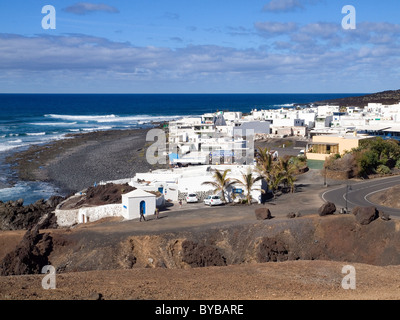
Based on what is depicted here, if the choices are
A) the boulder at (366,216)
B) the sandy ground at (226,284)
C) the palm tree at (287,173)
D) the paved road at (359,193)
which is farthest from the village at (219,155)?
the sandy ground at (226,284)

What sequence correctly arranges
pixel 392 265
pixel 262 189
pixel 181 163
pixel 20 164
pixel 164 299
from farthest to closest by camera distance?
pixel 20 164 → pixel 181 163 → pixel 262 189 → pixel 392 265 → pixel 164 299

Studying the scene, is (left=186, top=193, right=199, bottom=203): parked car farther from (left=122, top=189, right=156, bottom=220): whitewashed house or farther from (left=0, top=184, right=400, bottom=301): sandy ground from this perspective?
(left=0, top=184, right=400, bottom=301): sandy ground

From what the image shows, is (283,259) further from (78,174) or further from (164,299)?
(78,174)

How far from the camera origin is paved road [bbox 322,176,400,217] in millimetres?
29848

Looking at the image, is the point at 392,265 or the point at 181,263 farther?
the point at 181,263

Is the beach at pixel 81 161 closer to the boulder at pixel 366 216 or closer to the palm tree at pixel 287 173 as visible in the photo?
the palm tree at pixel 287 173

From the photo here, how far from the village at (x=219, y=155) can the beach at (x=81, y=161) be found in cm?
512

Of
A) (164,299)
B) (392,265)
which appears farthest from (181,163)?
(164,299)

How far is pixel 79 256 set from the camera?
23.8 metres

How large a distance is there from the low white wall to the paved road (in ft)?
44.1

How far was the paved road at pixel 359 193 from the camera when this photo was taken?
29848 mm
